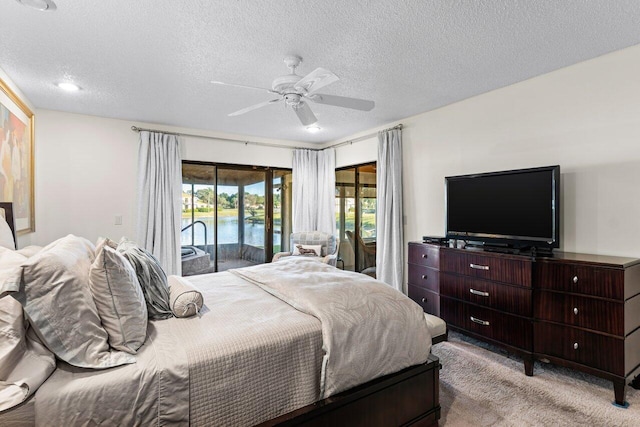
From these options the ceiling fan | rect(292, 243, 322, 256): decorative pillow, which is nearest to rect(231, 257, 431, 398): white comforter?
the ceiling fan

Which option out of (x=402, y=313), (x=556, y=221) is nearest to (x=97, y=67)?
(x=402, y=313)

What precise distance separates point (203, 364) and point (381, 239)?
11.2ft

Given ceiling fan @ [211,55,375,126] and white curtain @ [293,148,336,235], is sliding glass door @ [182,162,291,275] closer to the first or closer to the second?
white curtain @ [293,148,336,235]

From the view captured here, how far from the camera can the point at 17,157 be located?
3057 mm

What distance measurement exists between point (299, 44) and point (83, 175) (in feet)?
11.3

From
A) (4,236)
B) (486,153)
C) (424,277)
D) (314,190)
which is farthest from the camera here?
(314,190)

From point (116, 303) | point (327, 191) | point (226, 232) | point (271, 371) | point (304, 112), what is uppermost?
point (304, 112)

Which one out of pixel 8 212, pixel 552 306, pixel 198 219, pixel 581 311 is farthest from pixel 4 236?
pixel 581 311

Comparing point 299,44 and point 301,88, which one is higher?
point 299,44

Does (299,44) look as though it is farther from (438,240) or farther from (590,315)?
(590,315)

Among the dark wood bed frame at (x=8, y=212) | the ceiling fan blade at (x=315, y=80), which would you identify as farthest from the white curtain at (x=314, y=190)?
the dark wood bed frame at (x=8, y=212)

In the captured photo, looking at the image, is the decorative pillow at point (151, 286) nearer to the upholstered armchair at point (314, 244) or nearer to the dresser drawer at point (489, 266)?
the dresser drawer at point (489, 266)

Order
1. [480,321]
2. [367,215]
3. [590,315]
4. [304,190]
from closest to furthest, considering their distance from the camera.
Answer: [590,315], [480,321], [367,215], [304,190]

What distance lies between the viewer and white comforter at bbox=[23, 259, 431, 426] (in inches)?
49.4
